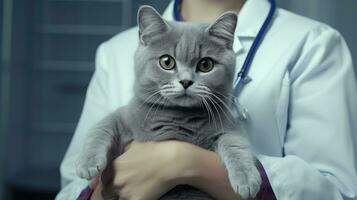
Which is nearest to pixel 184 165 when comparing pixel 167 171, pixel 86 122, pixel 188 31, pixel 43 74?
pixel 167 171

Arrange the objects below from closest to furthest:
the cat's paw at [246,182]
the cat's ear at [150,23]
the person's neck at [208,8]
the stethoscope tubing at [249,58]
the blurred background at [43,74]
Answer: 1. the cat's paw at [246,182]
2. the cat's ear at [150,23]
3. the stethoscope tubing at [249,58]
4. the person's neck at [208,8]
5. the blurred background at [43,74]

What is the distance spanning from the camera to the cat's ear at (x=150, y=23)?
865 mm

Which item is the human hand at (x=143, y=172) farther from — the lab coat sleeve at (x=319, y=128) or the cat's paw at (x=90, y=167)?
the lab coat sleeve at (x=319, y=128)

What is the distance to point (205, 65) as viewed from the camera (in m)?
0.86

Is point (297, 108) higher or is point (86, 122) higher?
point (297, 108)

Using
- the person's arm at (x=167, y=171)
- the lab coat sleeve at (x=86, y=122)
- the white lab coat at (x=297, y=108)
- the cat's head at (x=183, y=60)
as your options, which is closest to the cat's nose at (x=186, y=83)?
the cat's head at (x=183, y=60)

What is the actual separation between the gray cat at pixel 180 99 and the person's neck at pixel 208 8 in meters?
0.21

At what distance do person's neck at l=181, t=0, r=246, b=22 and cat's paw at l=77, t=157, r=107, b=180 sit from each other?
468 millimetres

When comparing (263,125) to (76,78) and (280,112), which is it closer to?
(280,112)

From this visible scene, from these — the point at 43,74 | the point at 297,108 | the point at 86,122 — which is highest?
the point at 297,108

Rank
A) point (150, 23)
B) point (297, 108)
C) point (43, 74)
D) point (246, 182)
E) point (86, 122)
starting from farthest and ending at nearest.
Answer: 1. point (43, 74)
2. point (86, 122)
3. point (297, 108)
4. point (150, 23)
5. point (246, 182)

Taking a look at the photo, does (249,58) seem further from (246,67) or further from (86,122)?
(86,122)

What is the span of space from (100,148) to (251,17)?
0.46m

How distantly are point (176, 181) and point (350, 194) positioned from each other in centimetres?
35
